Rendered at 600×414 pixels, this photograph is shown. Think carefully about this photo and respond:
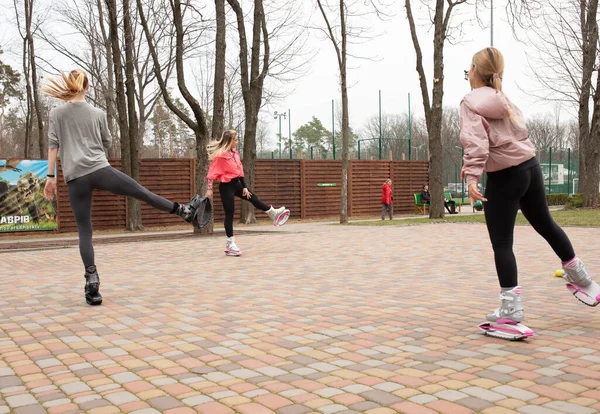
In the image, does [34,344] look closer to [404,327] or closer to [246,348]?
[246,348]

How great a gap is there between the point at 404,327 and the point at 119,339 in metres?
1.86

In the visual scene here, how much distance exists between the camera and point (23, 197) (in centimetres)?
1839

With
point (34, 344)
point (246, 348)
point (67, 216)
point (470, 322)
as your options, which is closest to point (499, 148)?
point (470, 322)

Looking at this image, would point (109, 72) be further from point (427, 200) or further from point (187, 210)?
point (187, 210)

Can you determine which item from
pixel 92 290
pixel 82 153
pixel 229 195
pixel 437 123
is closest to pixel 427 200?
pixel 437 123

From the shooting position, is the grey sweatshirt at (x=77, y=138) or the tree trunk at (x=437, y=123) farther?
the tree trunk at (x=437, y=123)

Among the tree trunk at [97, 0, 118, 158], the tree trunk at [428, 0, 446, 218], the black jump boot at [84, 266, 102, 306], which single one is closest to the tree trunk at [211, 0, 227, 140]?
the tree trunk at [428, 0, 446, 218]

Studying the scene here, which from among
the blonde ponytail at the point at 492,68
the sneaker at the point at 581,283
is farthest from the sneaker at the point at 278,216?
the blonde ponytail at the point at 492,68

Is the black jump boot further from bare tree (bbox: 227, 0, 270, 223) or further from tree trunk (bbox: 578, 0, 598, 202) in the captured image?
tree trunk (bbox: 578, 0, 598, 202)

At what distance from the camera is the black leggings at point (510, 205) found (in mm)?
3912

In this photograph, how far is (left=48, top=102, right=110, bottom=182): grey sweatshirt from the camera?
5.18m

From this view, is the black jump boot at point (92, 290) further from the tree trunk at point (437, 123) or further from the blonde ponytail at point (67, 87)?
the tree trunk at point (437, 123)

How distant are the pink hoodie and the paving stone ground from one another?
108 centimetres

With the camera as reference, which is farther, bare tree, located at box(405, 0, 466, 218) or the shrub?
the shrub
